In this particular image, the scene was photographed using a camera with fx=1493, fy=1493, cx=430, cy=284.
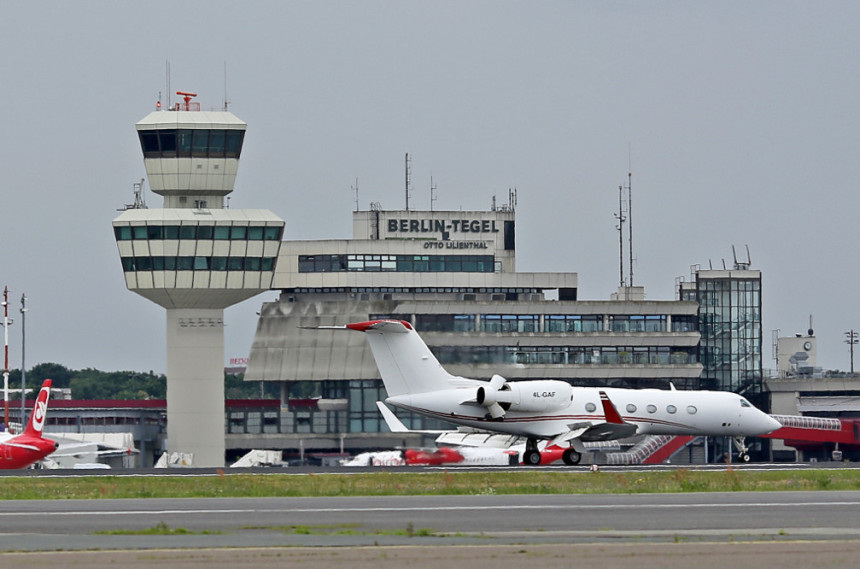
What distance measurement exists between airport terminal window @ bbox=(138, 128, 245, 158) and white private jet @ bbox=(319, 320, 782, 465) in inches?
1992

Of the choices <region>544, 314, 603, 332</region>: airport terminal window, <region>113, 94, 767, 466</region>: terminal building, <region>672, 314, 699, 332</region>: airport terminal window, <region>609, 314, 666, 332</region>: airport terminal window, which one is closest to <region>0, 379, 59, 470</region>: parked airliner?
<region>113, 94, 767, 466</region>: terminal building

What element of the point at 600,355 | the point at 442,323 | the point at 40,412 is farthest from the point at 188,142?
the point at 40,412

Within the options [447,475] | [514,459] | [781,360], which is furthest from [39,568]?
[781,360]

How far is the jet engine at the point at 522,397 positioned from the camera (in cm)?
5922

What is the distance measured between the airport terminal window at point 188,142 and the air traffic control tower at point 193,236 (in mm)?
73

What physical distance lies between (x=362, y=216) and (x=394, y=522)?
347ft

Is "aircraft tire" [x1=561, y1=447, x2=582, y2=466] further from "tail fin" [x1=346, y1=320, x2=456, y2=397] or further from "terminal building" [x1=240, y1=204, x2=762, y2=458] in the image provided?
"terminal building" [x1=240, y1=204, x2=762, y2=458]

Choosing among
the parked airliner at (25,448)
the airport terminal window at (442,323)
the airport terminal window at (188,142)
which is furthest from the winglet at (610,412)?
the airport terminal window at (442,323)

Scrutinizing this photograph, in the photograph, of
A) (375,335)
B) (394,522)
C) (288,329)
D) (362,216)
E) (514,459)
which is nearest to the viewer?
(394,522)

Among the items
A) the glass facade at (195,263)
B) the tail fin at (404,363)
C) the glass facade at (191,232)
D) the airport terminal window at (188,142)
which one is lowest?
the tail fin at (404,363)

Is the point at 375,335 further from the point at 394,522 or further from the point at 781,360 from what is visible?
the point at 781,360

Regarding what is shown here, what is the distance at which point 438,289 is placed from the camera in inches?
5202

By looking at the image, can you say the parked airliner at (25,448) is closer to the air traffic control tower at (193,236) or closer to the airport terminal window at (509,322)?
the air traffic control tower at (193,236)

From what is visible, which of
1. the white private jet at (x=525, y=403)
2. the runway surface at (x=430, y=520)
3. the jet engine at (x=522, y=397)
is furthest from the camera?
the white private jet at (x=525, y=403)
